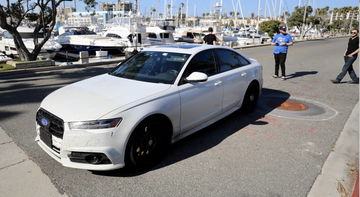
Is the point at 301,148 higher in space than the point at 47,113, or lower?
lower

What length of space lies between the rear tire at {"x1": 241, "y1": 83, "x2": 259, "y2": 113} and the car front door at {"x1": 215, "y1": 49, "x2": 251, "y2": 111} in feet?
0.89

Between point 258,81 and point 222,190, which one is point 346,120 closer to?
point 258,81

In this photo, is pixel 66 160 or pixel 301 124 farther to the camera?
pixel 301 124

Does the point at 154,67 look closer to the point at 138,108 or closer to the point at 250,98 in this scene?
the point at 138,108

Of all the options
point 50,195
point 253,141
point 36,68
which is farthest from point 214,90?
point 36,68

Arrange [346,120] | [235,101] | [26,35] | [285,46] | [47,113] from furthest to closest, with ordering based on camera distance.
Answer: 1. [26,35]
2. [285,46]
3. [346,120]
4. [235,101]
5. [47,113]

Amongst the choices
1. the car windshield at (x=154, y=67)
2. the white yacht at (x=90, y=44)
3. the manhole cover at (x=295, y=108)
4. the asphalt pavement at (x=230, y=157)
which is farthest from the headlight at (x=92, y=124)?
the white yacht at (x=90, y=44)

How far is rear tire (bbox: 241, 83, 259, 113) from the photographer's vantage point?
5.53 metres

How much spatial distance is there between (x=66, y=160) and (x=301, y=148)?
3.35 meters

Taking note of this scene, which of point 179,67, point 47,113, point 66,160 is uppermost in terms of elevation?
point 179,67

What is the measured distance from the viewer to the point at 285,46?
8.98 metres

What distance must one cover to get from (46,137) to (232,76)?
121 inches

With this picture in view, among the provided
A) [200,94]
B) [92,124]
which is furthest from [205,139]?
[92,124]

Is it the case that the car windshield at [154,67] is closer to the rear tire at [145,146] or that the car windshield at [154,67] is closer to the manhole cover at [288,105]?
the rear tire at [145,146]
